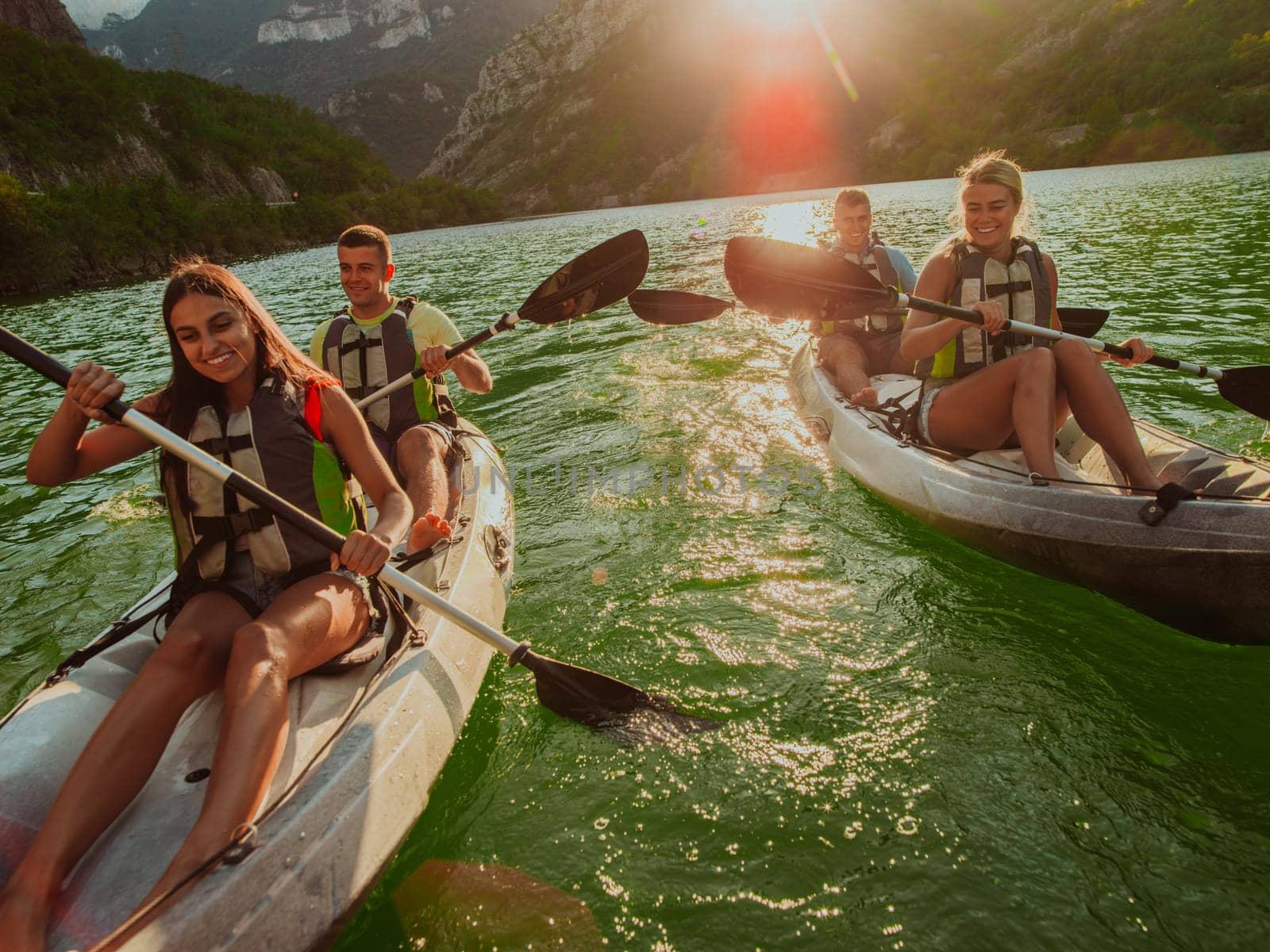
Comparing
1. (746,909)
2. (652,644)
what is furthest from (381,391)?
(746,909)

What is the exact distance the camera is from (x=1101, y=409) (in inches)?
154

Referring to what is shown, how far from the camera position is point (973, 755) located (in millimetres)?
3129

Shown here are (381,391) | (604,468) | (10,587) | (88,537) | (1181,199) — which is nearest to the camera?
(381,391)

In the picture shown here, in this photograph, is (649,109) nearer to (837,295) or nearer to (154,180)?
(154,180)

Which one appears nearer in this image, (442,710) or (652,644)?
(442,710)

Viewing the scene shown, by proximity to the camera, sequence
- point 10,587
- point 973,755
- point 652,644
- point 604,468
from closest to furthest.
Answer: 1. point 973,755
2. point 652,644
3. point 10,587
4. point 604,468

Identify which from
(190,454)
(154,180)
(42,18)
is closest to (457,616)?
(190,454)

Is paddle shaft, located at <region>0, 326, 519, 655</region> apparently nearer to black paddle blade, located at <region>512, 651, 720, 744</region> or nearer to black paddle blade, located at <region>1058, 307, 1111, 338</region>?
black paddle blade, located at <region>512, 651, 720, 744</region>

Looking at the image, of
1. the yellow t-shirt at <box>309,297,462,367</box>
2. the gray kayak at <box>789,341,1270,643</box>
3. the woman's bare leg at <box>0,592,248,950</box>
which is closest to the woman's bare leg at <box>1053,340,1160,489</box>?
the gray kayak at <box>789,341,1270,643</box>

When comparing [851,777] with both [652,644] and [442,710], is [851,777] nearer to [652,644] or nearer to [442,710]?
[652,644]

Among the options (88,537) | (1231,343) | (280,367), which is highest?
(280,367)

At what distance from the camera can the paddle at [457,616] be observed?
105 inches

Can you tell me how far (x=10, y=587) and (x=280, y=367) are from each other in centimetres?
443

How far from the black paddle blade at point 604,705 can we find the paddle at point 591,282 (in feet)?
10.7
